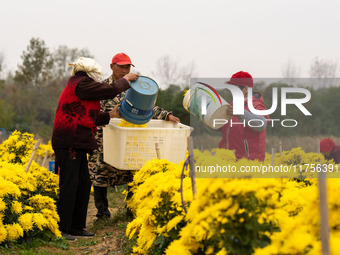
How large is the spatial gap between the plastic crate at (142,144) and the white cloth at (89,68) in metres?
0.53

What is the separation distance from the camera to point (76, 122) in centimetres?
471

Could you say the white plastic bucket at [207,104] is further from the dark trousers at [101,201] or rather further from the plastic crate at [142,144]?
the dark trousers at [101,201]

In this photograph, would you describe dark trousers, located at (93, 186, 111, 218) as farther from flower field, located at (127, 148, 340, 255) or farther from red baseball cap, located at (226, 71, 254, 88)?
flower field, located at (127, 148, 340, 255)

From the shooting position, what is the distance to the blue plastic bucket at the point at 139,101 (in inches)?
191

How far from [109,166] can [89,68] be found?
4.57 ft

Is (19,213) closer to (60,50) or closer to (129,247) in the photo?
(129,247)

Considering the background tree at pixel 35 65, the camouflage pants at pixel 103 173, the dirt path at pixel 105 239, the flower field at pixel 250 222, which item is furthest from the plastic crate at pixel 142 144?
the background tree at pixel 35 65

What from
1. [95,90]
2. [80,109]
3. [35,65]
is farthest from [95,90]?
[35,65]

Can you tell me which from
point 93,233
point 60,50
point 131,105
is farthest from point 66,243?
point 60,50

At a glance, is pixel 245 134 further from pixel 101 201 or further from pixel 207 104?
pixel 101 201

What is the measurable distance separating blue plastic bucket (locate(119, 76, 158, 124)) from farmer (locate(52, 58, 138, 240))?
110mm

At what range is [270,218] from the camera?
217cm

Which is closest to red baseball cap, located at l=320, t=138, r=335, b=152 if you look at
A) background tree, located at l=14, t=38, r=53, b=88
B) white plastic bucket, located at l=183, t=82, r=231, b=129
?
white plastic bucket, located at l=183, t=82, r=231, b=129

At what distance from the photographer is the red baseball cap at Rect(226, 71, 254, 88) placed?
445cm
